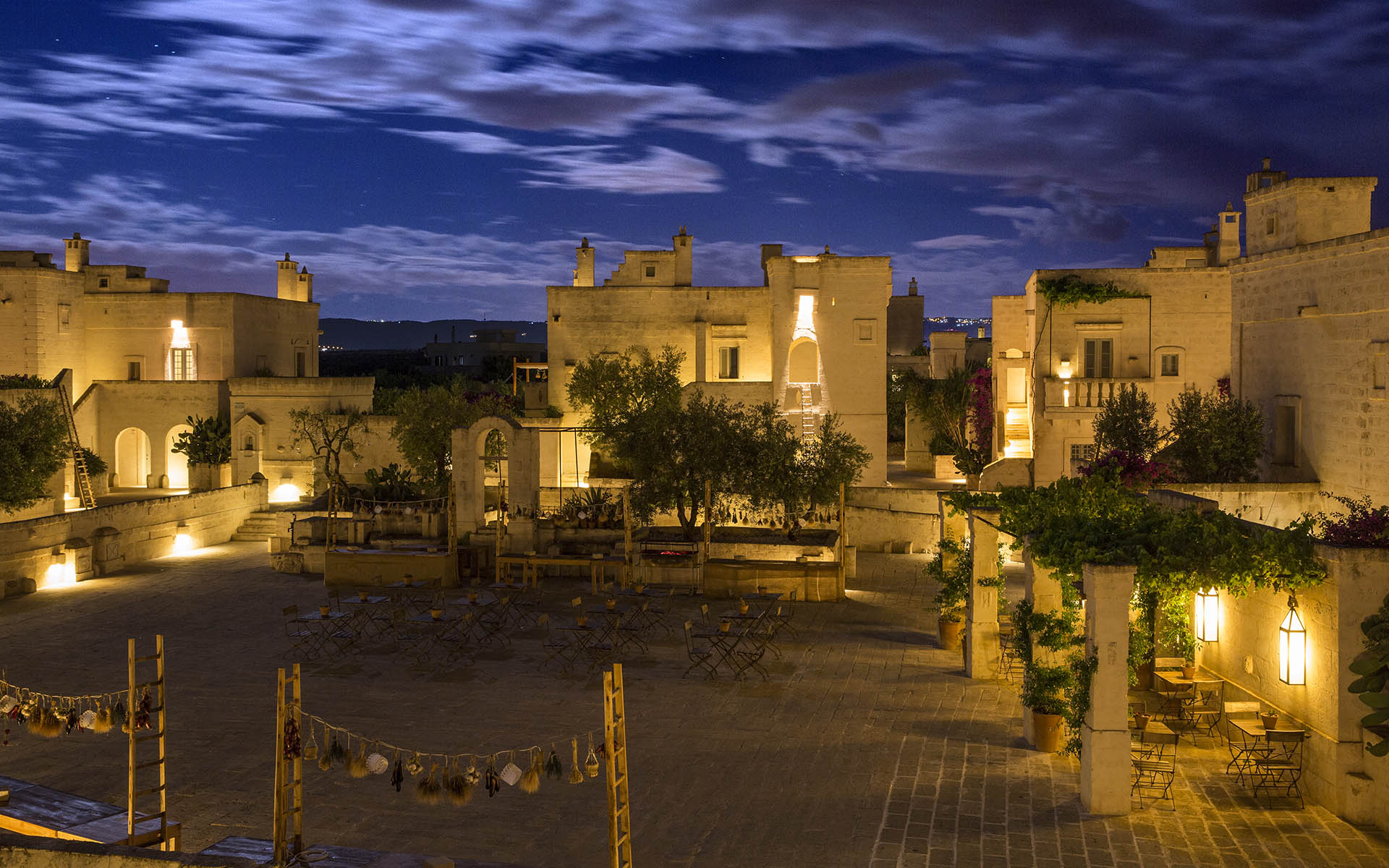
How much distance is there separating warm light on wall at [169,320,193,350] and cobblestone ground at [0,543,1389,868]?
22289 mm

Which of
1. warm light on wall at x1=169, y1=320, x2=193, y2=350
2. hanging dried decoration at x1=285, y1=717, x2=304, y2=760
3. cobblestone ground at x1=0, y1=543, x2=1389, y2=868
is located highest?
warm light on wall at x1=169, y1=320, x2=193, y2=350

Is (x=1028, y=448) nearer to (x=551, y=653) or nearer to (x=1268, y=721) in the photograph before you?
(x=551, y=653)

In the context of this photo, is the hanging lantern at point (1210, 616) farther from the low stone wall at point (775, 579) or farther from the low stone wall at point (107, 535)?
the low stone wall at point (107, 535)

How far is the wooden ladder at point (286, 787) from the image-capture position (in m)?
7.41

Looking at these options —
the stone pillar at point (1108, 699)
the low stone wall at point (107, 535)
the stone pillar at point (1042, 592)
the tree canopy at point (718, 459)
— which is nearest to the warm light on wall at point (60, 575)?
the low stone wall at point (107, 535)

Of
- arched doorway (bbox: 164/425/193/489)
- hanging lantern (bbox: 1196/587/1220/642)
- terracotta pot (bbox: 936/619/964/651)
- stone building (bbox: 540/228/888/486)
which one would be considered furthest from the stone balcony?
arched doorway (bbox: 164/425/193/489)

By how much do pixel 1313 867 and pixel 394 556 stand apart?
57.7 feet

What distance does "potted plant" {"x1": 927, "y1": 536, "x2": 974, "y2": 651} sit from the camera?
15656 millimetres

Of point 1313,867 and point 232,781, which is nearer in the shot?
point 1313,867

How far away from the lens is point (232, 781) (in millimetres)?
11125

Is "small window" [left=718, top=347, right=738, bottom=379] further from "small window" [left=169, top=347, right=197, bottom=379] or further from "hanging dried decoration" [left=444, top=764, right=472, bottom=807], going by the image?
"hanging dried decoration" [left=444, top=764, right=472, bottom=807]

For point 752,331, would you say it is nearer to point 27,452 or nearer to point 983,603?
point 27,452

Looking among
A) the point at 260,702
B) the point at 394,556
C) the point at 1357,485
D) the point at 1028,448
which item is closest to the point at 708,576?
the point at 394,556

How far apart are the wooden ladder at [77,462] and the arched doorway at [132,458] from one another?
175 centimetres
